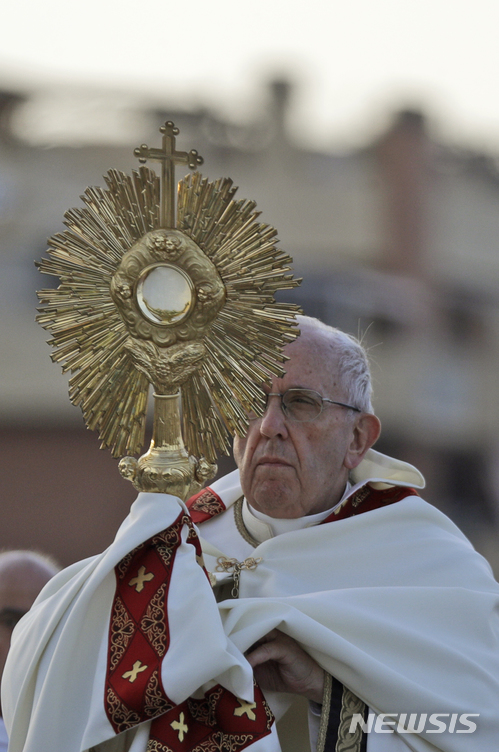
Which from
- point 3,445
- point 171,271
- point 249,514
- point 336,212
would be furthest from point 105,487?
point 171,271

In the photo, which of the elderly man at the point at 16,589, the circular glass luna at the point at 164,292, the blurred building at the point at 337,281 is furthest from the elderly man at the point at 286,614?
the blurred building at the point at 337,281

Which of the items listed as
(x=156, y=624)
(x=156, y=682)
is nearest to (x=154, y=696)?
(x=156, y=682)

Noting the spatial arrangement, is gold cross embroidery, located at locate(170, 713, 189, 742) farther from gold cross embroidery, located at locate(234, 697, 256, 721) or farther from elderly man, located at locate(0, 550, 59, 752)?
elderly man, located at locate(0, 550, 59, 752)

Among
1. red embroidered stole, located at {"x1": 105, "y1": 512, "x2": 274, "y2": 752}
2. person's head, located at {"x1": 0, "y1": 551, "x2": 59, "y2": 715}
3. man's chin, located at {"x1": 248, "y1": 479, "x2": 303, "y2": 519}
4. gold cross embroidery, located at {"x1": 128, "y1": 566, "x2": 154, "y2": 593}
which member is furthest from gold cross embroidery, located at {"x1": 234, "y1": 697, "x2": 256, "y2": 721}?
person's head, located at {"x1": 0, "y1": 551, "x2": 59, "y2": 715}

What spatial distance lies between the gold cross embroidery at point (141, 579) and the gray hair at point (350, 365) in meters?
1.00

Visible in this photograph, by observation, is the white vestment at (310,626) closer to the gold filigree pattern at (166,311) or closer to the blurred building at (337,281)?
the gold filigree pattern at (166,311)

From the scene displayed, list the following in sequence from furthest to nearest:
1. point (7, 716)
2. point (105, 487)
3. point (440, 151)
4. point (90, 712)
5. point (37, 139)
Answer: point (440, 151) → point (37, 139) → point (105, 487) → point (7, 716) → point (90, 712)

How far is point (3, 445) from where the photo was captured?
1495 centimetres

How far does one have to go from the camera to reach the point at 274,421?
114 inches

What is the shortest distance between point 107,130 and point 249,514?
40.7 ft

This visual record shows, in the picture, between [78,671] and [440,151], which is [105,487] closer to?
[440,151]

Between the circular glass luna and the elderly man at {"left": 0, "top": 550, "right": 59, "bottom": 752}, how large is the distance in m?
1.70

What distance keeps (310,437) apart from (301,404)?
100 millimetres

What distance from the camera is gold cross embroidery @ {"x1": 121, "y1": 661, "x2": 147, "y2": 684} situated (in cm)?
218
